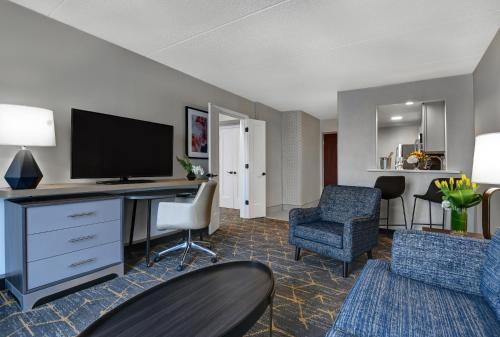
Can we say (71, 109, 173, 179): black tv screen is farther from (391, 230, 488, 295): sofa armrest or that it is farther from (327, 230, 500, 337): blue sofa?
(391, 230, 488, 295): sofa armrest

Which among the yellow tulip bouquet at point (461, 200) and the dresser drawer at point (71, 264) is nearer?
the yellow tulip bouquet at point (461, 200)

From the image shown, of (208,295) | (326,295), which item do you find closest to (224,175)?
(326,295)

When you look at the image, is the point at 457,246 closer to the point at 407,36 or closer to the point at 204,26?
the point at 407,36

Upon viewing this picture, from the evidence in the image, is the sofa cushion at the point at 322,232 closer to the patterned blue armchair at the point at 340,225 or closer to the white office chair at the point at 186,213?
the patterned blue armchair at the point at 340,225

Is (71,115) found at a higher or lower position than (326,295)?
higher

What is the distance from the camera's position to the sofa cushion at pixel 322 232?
2521mm

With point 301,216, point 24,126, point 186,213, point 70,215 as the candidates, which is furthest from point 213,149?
point 24,126

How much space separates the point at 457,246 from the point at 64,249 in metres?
2.74

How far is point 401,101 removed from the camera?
418 cm

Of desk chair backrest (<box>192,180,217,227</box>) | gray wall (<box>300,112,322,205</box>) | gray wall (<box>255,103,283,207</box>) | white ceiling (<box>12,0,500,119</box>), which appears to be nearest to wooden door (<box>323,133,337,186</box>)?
gray wall (<box>300,112,322,205</box>)

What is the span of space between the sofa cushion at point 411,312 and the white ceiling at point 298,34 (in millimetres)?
2172

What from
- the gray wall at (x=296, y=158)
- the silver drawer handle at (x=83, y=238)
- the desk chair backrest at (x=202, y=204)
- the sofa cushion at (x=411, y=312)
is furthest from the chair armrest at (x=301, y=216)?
the gray wall at (x=296, y=158)

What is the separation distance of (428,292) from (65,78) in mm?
3438

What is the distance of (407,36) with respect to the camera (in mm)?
2672
